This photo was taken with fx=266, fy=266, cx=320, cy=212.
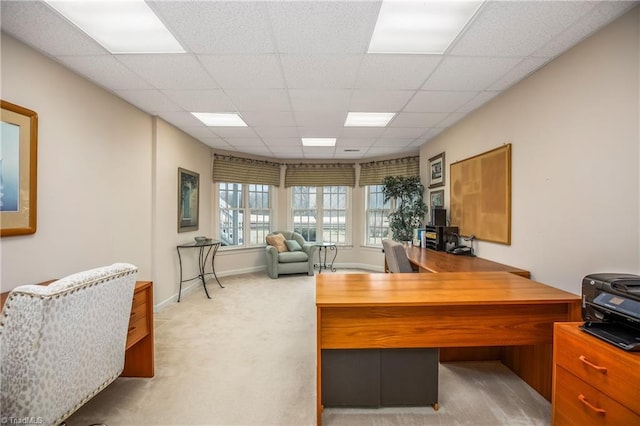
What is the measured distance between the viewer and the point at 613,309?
1.28 m

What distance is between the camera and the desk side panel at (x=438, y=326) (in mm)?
1596

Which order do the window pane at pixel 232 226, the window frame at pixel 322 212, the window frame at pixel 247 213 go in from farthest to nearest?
the window frame at pixel 322 212, the window pane at pixel 232 226, the window frame at pixel 247 213

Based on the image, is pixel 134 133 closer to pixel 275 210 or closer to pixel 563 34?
pixel 275 210

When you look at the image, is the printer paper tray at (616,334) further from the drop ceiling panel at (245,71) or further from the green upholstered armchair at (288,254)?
the green upholstered armchair at (288,254)

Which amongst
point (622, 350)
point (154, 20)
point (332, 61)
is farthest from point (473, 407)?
point (154, 20)

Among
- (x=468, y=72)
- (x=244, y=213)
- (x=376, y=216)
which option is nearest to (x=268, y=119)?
(x=468, y=72)

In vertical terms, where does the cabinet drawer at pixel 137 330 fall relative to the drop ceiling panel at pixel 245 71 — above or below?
below

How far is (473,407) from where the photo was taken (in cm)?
181

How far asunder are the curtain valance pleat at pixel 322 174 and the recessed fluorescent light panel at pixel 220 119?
239cm

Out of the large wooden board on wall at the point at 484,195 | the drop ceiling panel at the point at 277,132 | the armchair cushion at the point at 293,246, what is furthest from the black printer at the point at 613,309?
the armchair cushion at the point at 293,246

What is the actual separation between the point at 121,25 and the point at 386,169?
182 inches

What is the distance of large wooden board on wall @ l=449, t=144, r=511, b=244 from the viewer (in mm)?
2646

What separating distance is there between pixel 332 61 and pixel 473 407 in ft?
8.89

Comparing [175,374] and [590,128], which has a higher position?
[590,128]
